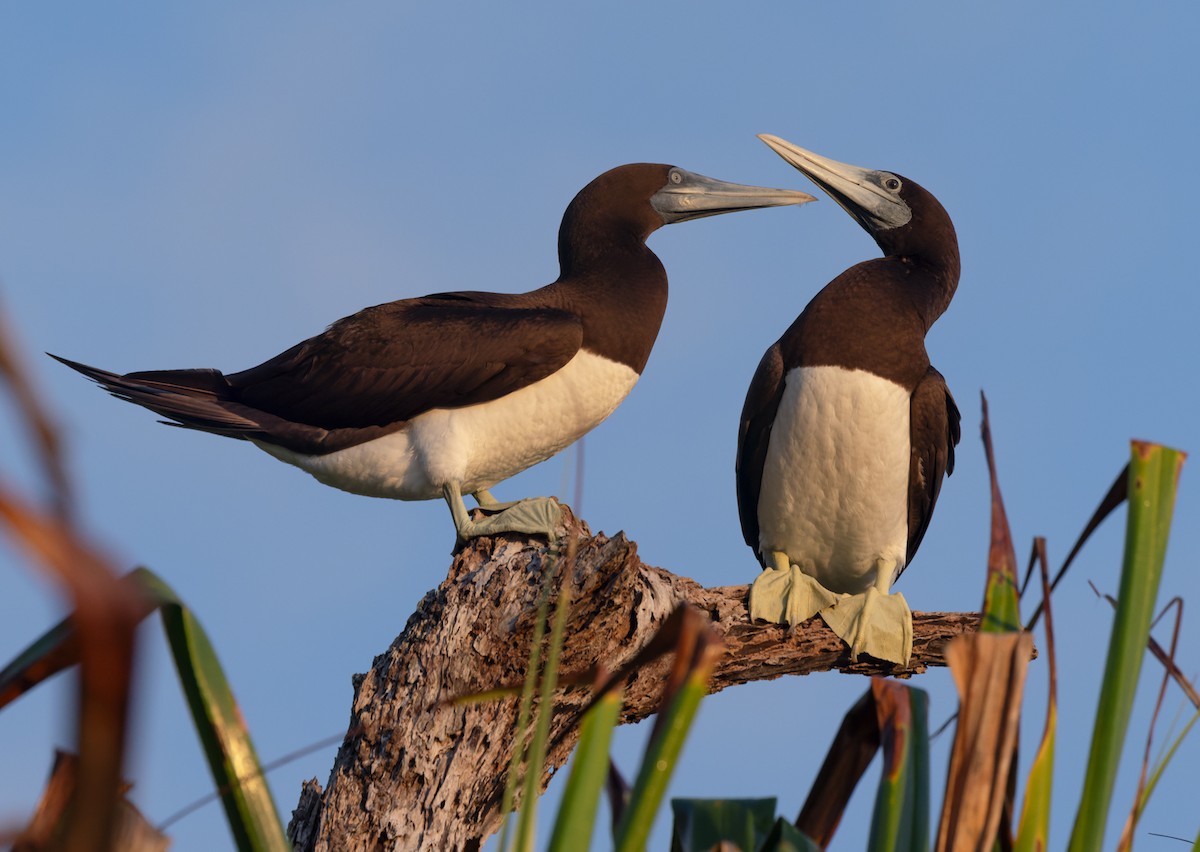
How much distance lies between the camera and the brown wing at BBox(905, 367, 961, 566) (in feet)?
18.6

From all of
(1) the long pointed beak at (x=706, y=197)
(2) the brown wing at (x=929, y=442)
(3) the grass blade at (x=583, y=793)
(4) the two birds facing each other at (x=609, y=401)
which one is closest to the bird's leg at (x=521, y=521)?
(4) the two birds facing each other at (x=609, y=401)

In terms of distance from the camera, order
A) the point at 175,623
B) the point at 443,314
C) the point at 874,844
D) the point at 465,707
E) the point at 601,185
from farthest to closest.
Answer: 1. the point at 601,185
2. the point at 443,314
3. the point at 465,707
4. the point at 874,844
5. the point at 175,623

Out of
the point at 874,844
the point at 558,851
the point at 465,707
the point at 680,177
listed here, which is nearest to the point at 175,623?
the point at 558,851

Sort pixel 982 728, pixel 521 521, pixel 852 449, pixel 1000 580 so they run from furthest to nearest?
pixel 852 449
pixel 521 521
pixel 1000 580
pixel 982 728

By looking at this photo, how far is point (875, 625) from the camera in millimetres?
5246

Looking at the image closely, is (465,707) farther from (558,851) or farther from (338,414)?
(558,851)

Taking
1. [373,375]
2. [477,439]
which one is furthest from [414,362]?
[477,439]

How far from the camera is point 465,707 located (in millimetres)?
4293

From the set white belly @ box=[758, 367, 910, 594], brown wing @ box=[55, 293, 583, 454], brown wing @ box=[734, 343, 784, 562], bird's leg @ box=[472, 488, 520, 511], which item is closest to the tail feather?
brown wing @ box=[55, 293, 583, 454]

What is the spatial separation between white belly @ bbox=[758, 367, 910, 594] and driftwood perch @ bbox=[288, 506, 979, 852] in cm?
124

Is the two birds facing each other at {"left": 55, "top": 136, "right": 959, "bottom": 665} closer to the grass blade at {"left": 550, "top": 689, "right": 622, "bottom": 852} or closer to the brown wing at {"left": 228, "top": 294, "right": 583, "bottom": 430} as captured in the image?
the brown wing at {"left": 228, "top": 294, "right": 583, "bottom": 430}

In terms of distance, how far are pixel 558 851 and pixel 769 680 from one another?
3.86m

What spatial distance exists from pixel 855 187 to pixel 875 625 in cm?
228

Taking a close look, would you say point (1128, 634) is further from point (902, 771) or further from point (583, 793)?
point (583, 793)
